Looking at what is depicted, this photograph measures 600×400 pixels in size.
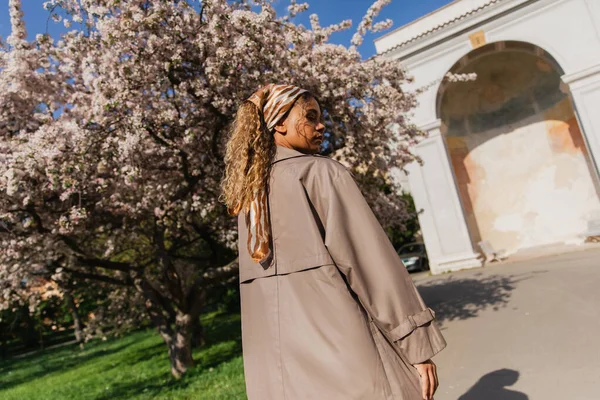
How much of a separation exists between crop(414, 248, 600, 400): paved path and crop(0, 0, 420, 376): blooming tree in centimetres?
260

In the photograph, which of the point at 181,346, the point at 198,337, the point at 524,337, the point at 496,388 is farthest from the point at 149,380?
the point at 524,337

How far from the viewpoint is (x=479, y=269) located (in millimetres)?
Result: 12672

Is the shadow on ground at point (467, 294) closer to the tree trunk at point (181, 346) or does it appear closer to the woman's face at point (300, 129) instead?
the tree trunk at point (181, 346)

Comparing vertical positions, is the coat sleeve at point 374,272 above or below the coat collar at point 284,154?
below

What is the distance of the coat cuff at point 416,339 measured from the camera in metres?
1.36

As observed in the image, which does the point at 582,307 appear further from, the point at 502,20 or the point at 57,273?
the point at 502,20

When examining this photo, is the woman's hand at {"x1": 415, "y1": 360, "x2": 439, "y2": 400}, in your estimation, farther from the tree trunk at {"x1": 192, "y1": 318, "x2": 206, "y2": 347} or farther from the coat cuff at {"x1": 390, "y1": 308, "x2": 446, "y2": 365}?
the tree trunk at {"x1": 192, "y1": 318, "x2": 206, "y2": 347}

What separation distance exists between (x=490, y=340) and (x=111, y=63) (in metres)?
5.86

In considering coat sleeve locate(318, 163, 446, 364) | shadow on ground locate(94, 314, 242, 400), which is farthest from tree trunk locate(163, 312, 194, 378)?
coat sleeve locate(318, 163, 446, 364)

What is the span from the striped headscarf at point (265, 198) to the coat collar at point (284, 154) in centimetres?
14

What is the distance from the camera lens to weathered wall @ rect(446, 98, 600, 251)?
14141mm

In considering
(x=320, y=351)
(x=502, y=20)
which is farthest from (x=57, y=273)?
(x=502, y=20)

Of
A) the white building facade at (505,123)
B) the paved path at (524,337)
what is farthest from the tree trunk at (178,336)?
the white building facade at (505,123)

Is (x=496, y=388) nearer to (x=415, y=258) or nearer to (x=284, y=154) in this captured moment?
(x=284, y=154)
